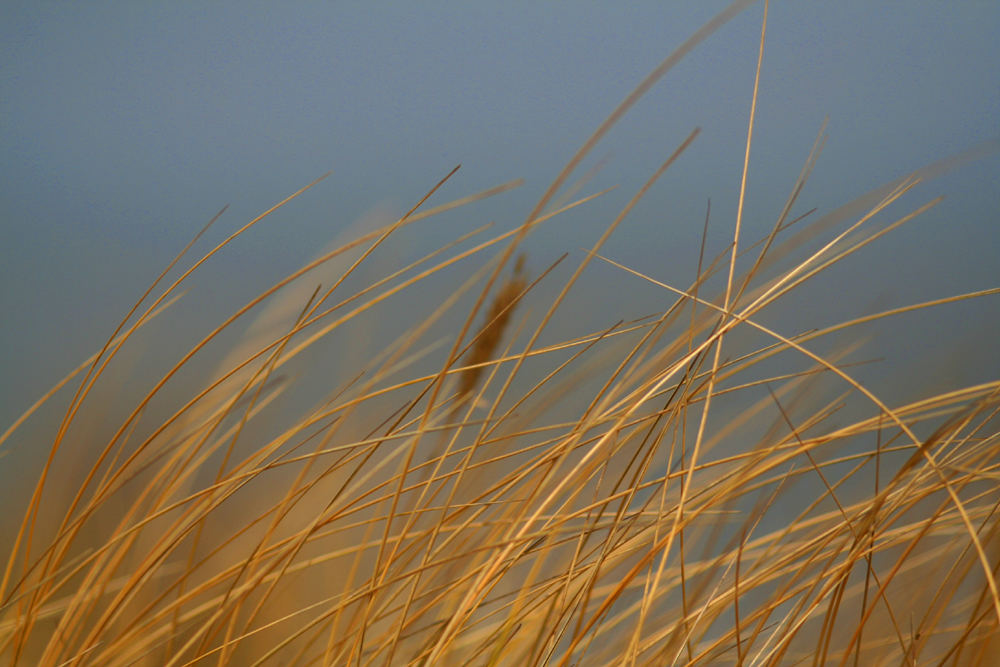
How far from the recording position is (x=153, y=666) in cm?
56

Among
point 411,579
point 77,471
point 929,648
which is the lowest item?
point 929,648

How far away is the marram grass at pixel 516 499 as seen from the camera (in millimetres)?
316

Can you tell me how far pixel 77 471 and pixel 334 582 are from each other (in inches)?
10.9

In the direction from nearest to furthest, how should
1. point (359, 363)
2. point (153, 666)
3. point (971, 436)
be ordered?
point (971, 436), point (153, 666), point (359, 363)

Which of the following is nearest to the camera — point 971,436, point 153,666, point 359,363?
point 971,436

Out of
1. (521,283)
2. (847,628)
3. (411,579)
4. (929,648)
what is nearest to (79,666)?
(411,579)

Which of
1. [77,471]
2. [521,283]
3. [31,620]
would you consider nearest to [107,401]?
[77,471]

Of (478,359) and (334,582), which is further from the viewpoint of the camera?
(334,582)

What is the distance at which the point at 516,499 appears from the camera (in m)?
0.39

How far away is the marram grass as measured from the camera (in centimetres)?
32

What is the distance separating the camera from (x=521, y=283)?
1.31 feet

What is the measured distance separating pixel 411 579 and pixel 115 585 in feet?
1.19

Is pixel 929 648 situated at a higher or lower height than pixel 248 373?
lower

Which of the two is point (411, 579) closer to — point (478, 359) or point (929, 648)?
point (478, 359)
